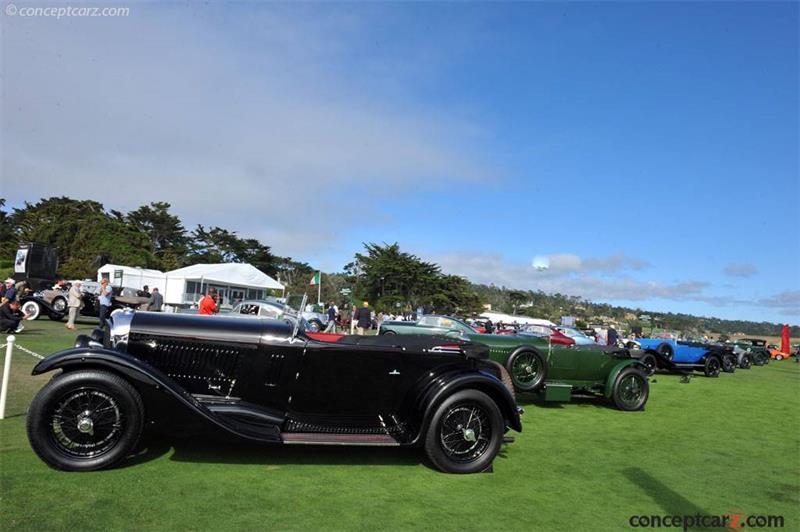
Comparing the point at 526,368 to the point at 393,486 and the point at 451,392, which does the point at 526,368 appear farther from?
the point at 393,486

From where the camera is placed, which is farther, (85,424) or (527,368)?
(527,368)

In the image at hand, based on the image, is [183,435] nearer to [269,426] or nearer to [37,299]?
[269,426]

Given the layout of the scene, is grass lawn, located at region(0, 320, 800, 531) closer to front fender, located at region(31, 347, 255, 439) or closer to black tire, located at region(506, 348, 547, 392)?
front fender, located at region(31, 347, 255, 439)

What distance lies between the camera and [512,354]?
8328 millimetres

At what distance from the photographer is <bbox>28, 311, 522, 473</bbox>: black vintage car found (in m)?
4.09

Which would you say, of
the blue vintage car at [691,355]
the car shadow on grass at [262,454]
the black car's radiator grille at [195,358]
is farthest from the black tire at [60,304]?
the blue vintage car at [691,355]

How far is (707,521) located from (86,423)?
15.0ft

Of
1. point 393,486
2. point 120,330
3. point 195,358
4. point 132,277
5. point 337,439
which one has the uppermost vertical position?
point 132,277

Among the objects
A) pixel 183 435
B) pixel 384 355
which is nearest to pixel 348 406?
pixel 384 355

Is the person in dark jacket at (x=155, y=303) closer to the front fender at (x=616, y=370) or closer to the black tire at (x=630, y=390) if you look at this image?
the front fender at (x=616, y=370)

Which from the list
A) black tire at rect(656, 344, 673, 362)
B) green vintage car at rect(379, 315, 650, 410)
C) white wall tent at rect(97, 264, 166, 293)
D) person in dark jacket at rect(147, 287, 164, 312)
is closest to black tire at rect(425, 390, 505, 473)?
green vintage car at rect(379, 315, 650, 410)

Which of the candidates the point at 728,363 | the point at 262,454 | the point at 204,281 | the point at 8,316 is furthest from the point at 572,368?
the point at 204,281

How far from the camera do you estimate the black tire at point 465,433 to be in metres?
4.54

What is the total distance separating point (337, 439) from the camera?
4371 mm
